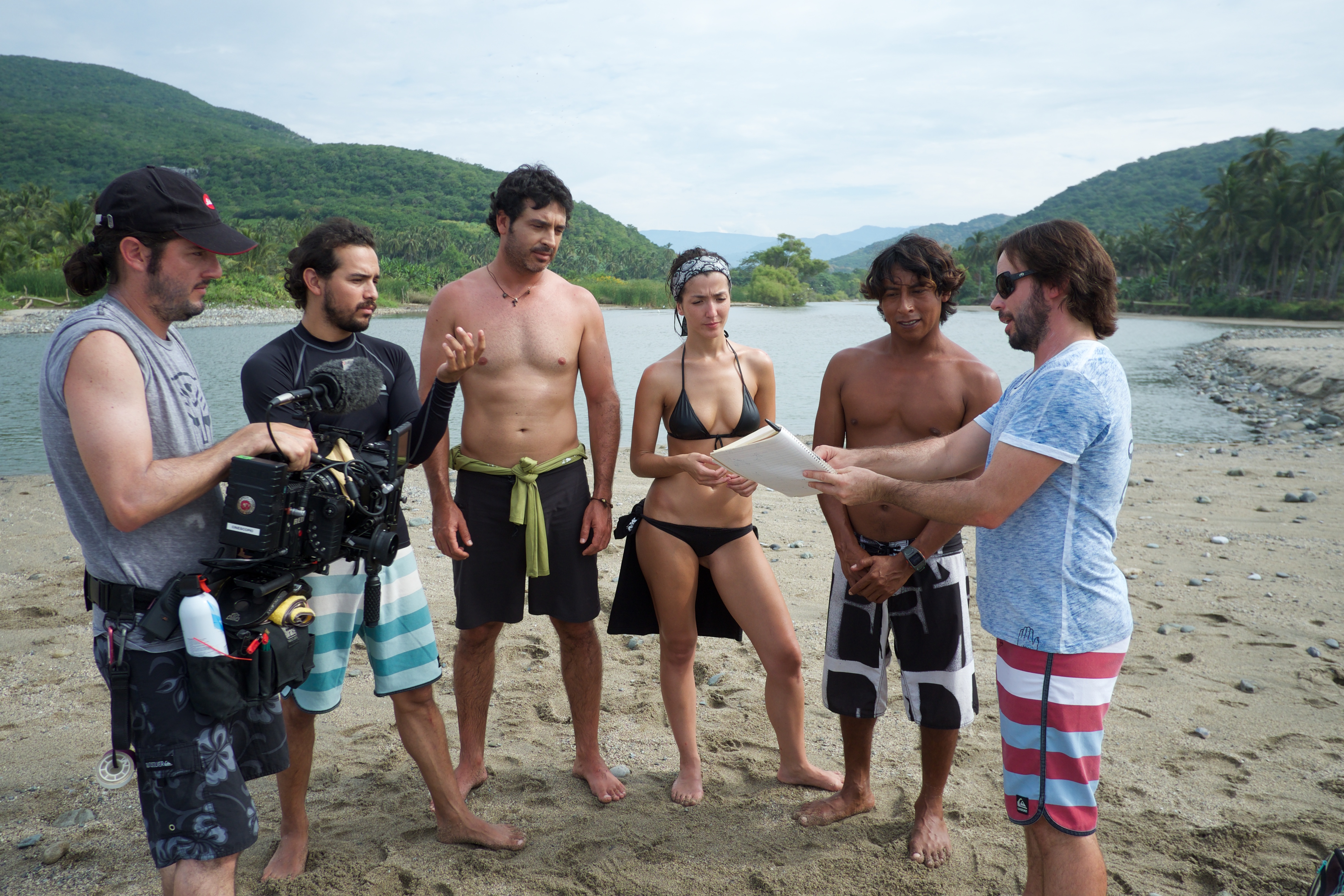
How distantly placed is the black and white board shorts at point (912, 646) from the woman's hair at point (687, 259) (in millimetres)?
1491

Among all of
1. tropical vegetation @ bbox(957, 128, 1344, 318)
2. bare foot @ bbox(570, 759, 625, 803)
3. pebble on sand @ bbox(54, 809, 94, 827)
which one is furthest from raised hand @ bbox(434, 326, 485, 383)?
tropical vegetation @ bbox(957, 128, 1344, 318)

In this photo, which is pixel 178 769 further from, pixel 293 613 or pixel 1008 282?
pixel 1008 282

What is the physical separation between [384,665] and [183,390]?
1.35 metres

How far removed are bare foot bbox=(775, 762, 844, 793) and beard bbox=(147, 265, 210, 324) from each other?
302cm

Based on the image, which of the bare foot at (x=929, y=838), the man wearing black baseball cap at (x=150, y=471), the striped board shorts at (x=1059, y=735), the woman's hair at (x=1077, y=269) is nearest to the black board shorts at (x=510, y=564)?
the man wearing black baseball cap at (x=150, y=471)

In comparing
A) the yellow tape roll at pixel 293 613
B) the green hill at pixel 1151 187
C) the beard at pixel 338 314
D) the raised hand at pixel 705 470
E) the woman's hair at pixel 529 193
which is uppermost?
the green hill at pixel 1151 187

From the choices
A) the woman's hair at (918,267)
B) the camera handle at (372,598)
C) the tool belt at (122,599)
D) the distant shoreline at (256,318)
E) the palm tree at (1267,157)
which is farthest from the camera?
the palm tree at (1267,157)

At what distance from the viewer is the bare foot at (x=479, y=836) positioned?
316 centimetres

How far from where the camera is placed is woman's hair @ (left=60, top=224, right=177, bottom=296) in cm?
205

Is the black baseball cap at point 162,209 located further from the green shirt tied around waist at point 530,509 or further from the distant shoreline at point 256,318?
the distant shoreline at point 256,318

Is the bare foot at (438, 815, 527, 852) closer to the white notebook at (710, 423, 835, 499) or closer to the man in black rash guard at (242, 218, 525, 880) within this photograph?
the man in black rash guard at (242, 218, 525, 880)

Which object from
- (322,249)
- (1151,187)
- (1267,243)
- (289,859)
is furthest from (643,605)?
(1151,187)

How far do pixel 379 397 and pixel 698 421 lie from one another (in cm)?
144

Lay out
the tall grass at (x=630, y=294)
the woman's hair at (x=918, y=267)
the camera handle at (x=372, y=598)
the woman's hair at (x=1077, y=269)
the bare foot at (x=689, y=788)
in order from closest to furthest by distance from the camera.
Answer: the woman's hair at (x=1077, y=269) → the camera handle at (x=372, y=598) → the woman's hair at (x=918, y=267) → the bare foot at (x=689, y=788) → the tall grass at (x=630, y=294)
